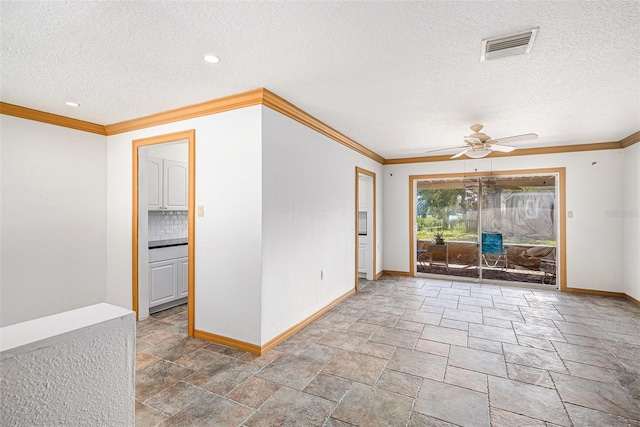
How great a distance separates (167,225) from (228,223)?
250cm

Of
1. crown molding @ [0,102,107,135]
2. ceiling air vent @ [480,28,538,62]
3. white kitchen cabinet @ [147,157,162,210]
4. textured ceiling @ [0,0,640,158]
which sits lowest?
white kitchen cabinet @ [147,157,162,210]

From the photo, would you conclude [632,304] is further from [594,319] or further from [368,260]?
[368,260]

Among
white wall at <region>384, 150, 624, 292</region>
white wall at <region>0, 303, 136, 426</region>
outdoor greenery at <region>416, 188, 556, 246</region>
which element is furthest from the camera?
outdoor greenery at <region>416, 188, 556, 246</region>

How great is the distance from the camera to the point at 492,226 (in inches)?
242

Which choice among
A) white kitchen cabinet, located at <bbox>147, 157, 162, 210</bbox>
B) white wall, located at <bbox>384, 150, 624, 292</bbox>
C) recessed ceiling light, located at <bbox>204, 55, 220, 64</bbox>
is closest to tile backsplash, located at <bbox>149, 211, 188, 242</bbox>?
white kitchen cabinet, located at <bbox>147, 157, 162, 210</bbox>

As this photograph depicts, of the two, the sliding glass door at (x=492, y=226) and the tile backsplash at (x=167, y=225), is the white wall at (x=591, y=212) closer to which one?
the sliding glass door at (x=492, y=226)

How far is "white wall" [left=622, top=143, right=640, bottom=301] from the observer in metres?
4.45

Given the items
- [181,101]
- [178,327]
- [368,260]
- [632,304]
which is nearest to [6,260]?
[178,327]

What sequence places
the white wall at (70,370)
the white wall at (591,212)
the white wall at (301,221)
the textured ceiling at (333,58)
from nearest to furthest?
the white wall at (70,370)
the textured ceiling at (333,58)
the white wall at (301,221)
the white wall at (591,212)

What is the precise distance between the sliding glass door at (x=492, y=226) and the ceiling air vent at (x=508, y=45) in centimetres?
424

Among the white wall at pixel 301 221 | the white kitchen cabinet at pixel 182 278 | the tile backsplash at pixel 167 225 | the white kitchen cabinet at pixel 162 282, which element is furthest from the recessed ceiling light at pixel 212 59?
the tile backsplash at pixel 167 225

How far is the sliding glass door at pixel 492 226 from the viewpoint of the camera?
5.90 m

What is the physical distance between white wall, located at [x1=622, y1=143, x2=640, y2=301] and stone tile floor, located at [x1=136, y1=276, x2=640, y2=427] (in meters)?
0.83

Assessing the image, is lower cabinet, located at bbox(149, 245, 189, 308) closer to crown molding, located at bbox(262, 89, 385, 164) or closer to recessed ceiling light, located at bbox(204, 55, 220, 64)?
crown molding, located at bbox(262, 89, 385, 164)
